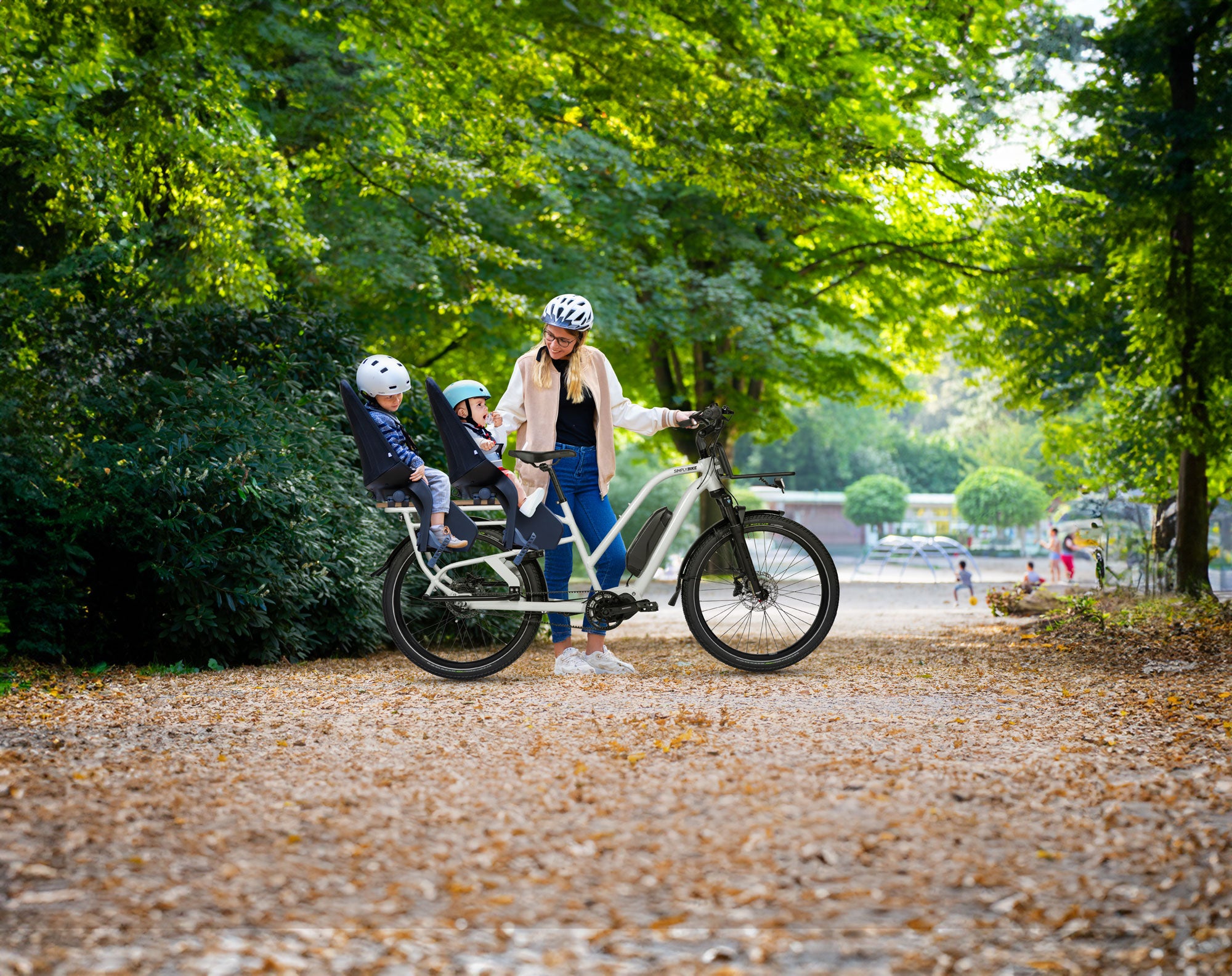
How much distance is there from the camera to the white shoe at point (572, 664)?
6047mm

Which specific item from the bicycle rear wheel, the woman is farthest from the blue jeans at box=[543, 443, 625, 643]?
the bicycle rear wheel

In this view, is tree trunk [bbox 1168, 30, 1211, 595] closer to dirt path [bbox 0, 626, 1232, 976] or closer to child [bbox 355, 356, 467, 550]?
dirt path [bbox 0, 626, 1232, 976]

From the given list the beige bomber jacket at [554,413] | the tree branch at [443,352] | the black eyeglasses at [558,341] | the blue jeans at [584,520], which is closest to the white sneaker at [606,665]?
the blue jeans at [584,520]

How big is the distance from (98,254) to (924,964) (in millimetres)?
Result: 7181

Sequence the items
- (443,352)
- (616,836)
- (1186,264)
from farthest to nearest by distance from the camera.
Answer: (443,352)
(1186,264)
(616,836)

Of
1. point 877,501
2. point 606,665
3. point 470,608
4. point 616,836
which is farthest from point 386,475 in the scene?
point 877,501

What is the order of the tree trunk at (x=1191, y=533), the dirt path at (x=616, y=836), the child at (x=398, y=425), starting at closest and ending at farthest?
the dirt path at (x=616, y=836) < the child at (x=398, y=425) < the tree trunk at (x=1191, y=533)

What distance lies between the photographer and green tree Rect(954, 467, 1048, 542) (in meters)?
43.8

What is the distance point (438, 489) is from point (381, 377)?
614 mm

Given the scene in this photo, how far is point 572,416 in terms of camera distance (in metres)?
6.07

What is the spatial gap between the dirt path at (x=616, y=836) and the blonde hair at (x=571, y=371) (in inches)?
65.3

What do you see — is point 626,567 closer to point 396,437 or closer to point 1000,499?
point 396,437

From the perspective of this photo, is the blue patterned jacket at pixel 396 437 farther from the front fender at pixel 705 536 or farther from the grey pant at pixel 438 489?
the front fender at pixel 705 536

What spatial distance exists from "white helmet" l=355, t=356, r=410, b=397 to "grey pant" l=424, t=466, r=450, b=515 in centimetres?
44
